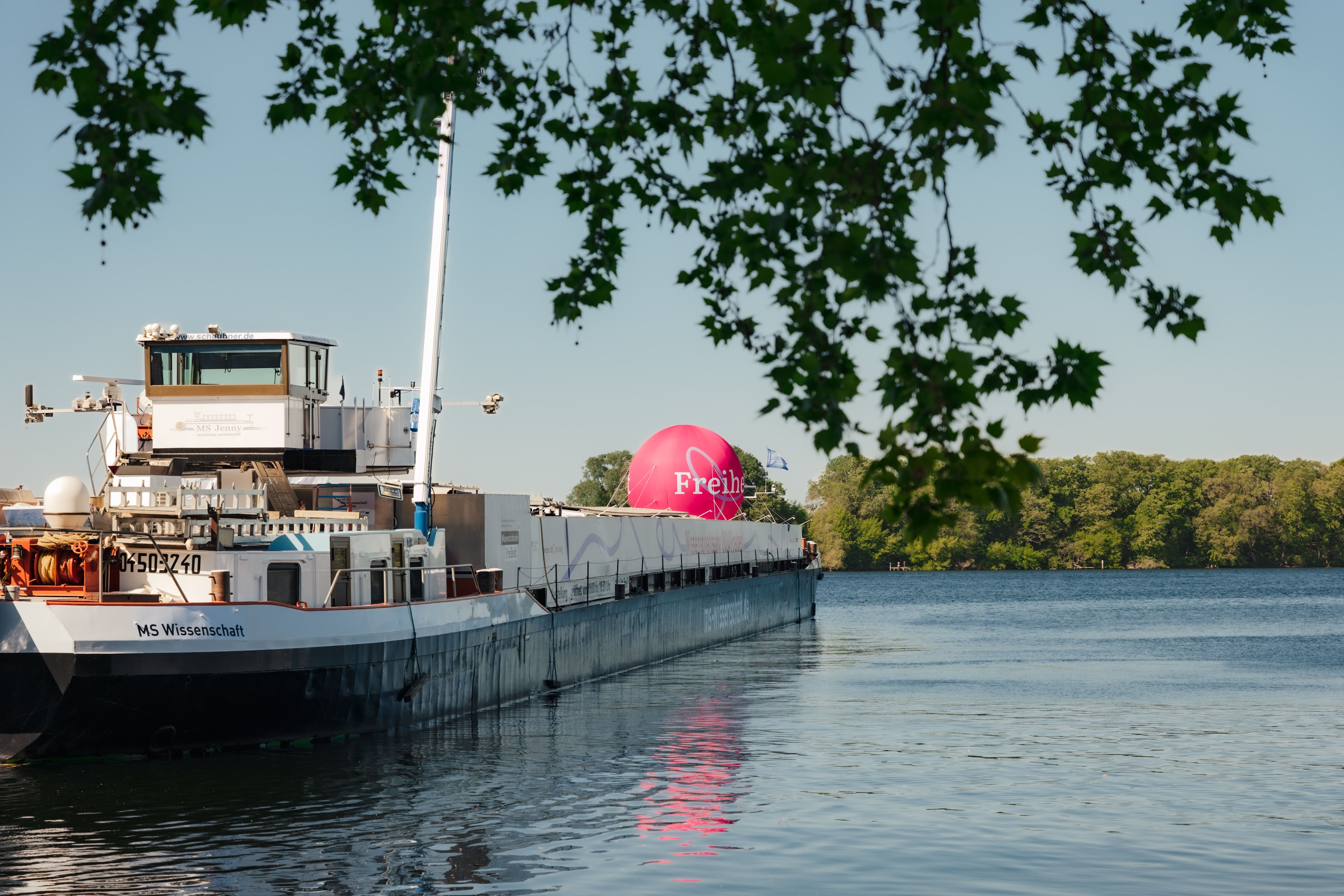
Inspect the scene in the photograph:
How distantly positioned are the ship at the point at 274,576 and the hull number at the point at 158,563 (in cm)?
4

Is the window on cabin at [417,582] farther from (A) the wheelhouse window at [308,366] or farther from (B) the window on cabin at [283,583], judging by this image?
(A) the wheelhouse window at [308,366]

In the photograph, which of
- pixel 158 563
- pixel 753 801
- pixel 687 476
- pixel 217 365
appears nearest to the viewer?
pixel 753 801

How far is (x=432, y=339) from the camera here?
34812mm

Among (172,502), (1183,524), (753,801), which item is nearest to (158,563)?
(172,502)

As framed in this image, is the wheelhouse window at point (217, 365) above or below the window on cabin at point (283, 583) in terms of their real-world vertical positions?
above

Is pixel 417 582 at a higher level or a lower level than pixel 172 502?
lower

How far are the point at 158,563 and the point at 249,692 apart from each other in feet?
10.8

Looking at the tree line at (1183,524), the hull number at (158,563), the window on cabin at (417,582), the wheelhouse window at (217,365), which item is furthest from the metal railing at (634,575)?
the tree line at (1183,524)

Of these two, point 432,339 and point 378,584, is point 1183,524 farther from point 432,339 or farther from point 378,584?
point 378,584

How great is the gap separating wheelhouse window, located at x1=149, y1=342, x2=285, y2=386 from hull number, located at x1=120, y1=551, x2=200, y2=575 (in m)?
7.49

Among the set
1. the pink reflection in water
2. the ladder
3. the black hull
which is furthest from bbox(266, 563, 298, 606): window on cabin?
the pink reflection in water

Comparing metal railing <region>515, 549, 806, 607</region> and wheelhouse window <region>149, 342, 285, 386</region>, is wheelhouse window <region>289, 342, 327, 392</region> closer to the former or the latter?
wheelhouse window <region>149, 342, 285, 386</region>

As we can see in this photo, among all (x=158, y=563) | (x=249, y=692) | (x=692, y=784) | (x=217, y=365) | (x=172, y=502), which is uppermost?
(x=217, y=365)

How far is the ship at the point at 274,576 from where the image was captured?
23.2 metres
